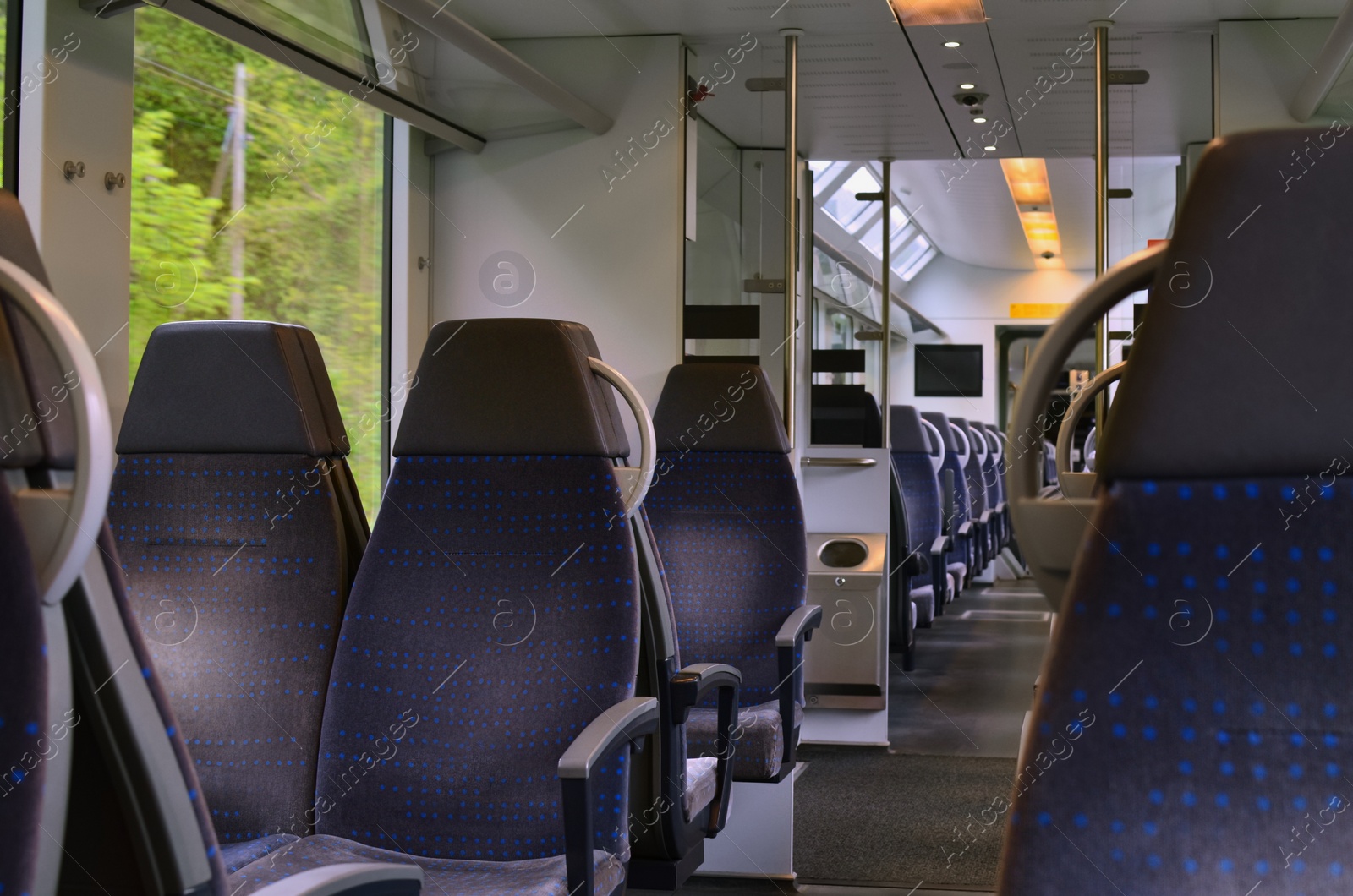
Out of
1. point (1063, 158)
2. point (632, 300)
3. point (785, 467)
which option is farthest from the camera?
point (1063, 158)

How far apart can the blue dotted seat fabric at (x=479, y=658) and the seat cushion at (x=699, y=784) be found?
1.86 ft

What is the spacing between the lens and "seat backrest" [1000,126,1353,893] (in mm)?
896

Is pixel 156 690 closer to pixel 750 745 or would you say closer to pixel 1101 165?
pixel 750 745

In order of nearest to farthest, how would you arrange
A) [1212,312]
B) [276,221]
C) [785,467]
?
[1212,312], [785,467], [276,221]

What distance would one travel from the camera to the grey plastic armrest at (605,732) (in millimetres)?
1787

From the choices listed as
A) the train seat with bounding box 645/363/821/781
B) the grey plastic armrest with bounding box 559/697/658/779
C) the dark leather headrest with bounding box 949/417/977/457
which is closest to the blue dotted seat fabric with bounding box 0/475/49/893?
the grey plastic armrest with bounding box 559/697/658/779

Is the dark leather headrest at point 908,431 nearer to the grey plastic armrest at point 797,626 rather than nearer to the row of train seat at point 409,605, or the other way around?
the grey plastic armrest at point 797,626

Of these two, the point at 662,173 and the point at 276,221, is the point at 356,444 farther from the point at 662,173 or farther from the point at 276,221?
the point at 662,173

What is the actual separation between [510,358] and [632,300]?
8.26 feet

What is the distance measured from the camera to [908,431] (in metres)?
6.48

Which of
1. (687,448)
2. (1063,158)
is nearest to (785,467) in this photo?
(687,448)

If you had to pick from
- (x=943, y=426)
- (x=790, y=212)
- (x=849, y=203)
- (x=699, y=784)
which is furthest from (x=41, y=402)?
(x=943, y=426)

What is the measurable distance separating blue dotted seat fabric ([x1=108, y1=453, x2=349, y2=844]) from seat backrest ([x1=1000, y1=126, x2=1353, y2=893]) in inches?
61.8

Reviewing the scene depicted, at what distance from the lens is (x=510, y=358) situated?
2.08 meters
